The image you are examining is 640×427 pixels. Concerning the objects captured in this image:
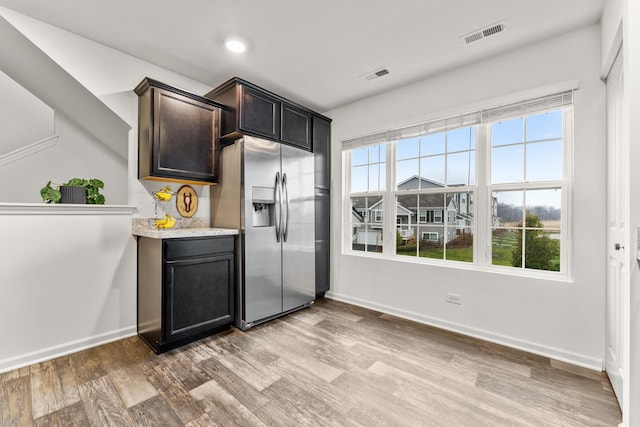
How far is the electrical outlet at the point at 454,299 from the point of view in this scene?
2745 mm

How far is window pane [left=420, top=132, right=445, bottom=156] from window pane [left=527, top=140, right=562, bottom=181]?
777mm

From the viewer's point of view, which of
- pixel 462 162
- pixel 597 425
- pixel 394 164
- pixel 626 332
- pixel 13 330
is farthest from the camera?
pixel 394 164

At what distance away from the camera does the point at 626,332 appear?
132 centimetres

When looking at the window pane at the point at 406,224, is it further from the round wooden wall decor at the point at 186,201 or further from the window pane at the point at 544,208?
the round wooden wall decor at the point at 186,201

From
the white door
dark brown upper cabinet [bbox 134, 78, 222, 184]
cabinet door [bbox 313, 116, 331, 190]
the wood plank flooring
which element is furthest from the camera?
cabinet door [bbox 313, 116, 331, 190]

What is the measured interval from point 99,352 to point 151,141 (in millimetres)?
1829

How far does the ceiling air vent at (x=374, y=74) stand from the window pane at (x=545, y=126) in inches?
55.3

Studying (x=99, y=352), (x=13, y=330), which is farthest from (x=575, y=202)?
(x=13, y=330)

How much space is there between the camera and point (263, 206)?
3.04 m

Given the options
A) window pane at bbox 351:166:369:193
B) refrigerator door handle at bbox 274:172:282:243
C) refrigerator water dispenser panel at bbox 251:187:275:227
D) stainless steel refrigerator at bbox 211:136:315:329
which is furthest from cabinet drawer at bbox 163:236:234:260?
window pane at bbox 351:166:369:193

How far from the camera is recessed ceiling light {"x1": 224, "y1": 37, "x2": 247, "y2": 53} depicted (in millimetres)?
2367

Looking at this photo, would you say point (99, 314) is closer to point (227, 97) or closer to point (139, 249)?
point (139, 249)

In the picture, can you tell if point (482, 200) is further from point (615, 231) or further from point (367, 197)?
point (367, 197)

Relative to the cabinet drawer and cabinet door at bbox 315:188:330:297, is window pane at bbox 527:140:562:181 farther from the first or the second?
the cabinet drawer
